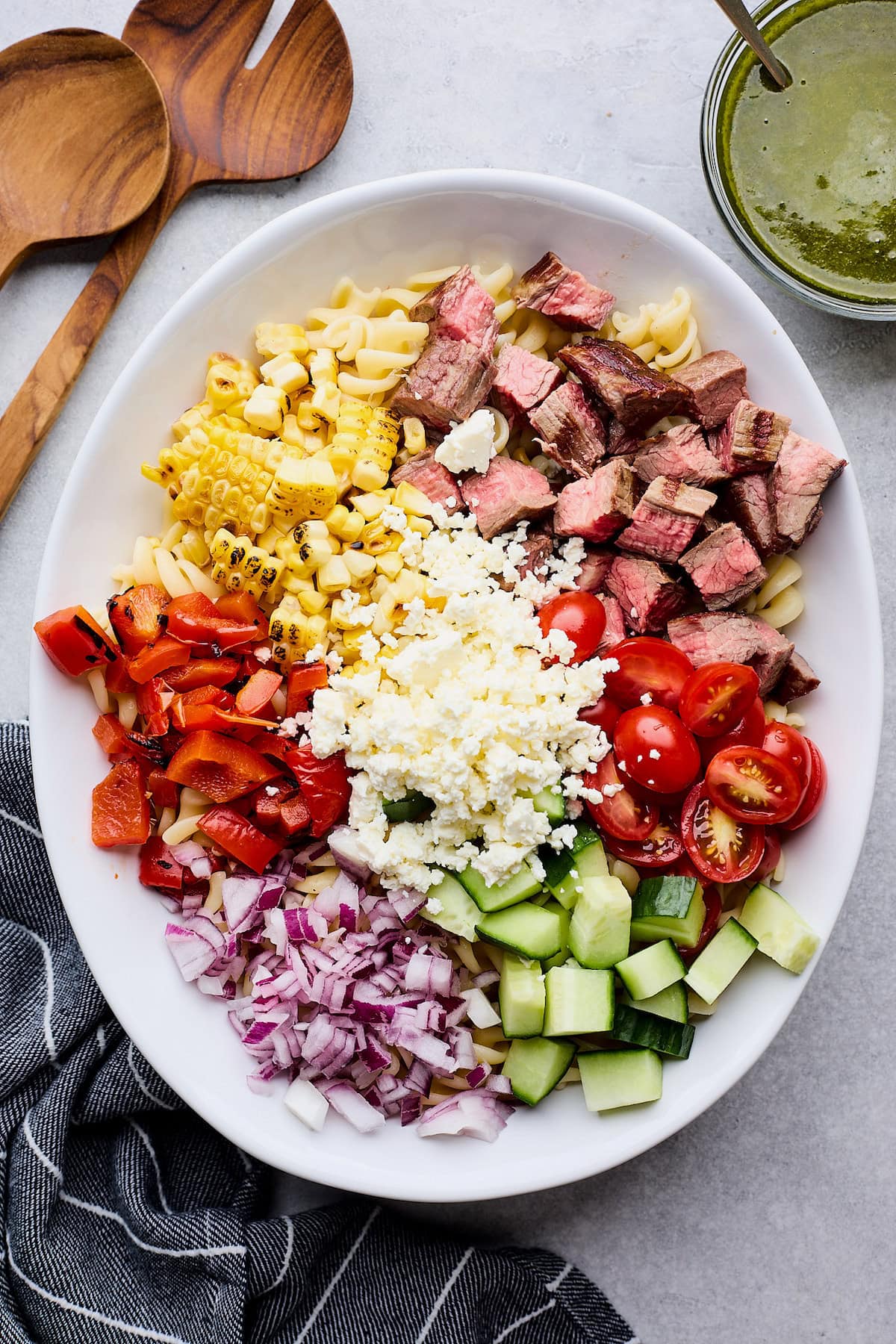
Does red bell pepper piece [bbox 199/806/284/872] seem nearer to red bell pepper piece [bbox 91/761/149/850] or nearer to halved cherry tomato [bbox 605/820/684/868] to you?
red bell pepper piece [bbox 91/761/149/850]

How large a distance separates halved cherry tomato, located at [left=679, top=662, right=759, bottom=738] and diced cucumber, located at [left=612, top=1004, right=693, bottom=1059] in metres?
0.93

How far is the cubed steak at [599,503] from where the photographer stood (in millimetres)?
3234

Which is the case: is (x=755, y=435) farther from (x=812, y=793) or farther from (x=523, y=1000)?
(x=523, y=1000)

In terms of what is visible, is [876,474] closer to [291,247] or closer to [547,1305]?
[291,247]

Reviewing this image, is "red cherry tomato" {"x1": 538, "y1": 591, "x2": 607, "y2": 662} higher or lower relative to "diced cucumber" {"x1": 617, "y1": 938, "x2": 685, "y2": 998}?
higher

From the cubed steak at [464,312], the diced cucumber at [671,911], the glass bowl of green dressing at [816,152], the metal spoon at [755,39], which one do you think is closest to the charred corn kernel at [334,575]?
the cubed steak at [464,312]

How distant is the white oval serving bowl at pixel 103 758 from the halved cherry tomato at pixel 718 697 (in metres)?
0.42

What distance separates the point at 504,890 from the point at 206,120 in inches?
121

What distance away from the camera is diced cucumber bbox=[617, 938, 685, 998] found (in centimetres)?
310

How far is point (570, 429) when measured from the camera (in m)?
3.35

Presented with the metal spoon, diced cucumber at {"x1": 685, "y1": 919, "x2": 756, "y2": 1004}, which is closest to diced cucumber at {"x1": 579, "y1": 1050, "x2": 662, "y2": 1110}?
diced cucumber at {"x1": 685, "y1": 919, "x2": 756, "y2": 1004}

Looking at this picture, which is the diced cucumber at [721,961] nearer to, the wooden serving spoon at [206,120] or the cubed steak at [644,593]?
the cubed steak at [644,593]

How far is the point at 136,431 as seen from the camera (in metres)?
3.36

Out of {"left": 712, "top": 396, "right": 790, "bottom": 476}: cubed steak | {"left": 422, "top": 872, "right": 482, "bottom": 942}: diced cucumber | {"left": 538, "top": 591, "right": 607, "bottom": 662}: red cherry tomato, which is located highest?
{"left": 712, "top": 396, "right": 790, "bottom": 476}: cubed steak
